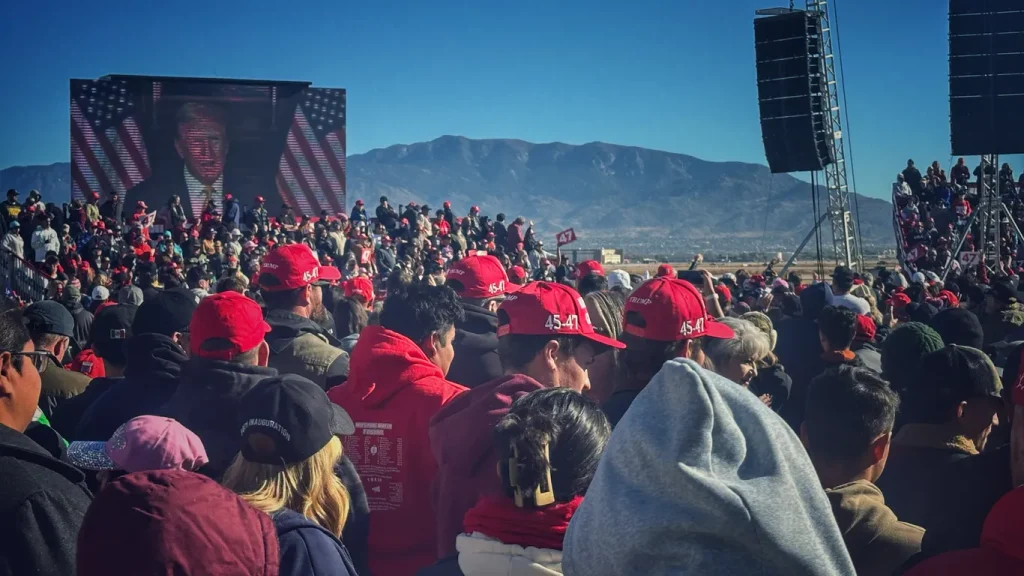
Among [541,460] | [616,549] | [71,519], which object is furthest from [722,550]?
[71,519]

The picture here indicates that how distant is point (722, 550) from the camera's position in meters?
1.50

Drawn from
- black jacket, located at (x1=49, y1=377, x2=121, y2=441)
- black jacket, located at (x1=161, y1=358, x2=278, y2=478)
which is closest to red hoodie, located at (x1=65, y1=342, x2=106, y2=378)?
black jacket, located at (x1=49, y1=377, x2=121, y2=441)

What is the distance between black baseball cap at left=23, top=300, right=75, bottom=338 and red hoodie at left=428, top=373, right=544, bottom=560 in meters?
2.61

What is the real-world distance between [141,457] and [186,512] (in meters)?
0.95

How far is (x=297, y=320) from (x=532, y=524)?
10.7 ft

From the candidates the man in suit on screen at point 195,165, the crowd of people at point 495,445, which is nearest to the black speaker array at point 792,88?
the crowd of people at point 495,445

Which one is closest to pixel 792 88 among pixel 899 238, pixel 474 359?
pixel 899 238

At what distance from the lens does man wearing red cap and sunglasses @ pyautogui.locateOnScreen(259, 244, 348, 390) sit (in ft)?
16.1

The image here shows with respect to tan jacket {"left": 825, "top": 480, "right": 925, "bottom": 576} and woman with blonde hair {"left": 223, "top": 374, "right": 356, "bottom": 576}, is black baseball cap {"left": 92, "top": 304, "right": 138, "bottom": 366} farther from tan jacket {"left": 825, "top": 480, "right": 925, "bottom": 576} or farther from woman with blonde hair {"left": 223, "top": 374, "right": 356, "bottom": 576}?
tan jacket {"left": 825, "top": 480, "right": 925, "bottom": 576}

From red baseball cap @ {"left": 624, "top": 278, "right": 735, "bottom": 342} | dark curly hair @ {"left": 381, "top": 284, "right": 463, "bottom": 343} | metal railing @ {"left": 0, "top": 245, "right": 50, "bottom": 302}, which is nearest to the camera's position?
red baseball cap @ {"left": 624, "top": 278, "right": 735, "bottom": 342}

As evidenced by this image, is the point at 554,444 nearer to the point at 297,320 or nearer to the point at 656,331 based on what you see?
the point at 656,331

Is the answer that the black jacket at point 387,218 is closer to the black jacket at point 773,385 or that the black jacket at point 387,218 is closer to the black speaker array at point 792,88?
the black speaker array at point 792,88

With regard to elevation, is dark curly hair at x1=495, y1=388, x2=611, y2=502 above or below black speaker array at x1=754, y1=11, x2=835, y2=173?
below

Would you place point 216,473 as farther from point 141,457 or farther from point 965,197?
point 965,197
